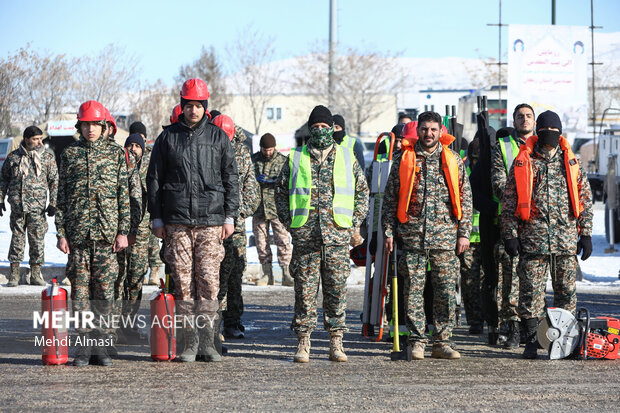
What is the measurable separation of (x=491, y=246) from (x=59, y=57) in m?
33.8

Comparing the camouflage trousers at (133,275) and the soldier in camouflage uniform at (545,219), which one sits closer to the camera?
the soldier in camouflage uniform at (545,219)

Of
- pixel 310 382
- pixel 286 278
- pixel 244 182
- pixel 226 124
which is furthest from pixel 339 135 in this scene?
pixel 286 278

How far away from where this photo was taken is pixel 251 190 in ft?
29.2

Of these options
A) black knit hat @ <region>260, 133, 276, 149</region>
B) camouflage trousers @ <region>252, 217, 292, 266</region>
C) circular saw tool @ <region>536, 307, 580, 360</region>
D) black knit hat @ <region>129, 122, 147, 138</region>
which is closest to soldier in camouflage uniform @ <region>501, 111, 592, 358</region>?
circular saw tool @ <region>536, 307, 580, 360</region>

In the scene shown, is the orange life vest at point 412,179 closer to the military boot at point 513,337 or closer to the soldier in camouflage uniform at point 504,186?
the soldier in camouflage uniform at point 504,186

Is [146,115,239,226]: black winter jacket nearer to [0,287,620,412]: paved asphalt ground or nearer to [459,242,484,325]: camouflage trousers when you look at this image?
[0,287,620,412]: paved asphalt ground

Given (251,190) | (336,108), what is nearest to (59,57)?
(336,108)

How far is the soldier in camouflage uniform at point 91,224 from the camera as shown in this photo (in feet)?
24.4

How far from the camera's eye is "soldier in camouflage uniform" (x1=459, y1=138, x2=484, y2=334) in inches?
360

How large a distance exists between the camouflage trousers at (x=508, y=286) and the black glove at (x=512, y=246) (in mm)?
464

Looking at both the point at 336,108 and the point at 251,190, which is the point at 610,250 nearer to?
the point at 251,190

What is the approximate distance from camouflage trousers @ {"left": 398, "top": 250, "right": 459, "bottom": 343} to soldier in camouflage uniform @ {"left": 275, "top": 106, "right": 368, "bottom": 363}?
0.56 metres

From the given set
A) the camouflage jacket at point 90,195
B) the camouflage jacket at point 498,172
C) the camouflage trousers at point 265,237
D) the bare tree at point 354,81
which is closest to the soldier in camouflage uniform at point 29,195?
the camouflage trousers at point 265,237

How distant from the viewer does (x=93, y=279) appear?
7.52m
